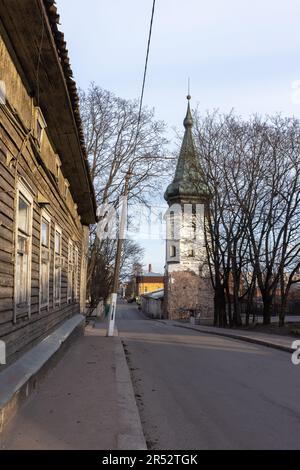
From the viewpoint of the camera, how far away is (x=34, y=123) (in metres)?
9.01

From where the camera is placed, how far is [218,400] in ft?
26.1

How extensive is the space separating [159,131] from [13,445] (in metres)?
32.9

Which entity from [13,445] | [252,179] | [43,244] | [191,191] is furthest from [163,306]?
[13,445]

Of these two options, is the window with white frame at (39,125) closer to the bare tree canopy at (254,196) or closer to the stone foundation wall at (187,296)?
the bare tree canopy at (254,196)

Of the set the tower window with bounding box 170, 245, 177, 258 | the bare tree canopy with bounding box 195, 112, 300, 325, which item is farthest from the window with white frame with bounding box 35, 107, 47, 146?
the tower window with bounding box 170, 245, 177, 258

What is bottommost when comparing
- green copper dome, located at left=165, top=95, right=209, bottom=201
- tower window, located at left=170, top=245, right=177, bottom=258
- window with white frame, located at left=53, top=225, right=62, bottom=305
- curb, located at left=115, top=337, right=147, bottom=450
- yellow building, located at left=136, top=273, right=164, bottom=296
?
yellow building, located at left=136, top=273, right=164, bottom=296

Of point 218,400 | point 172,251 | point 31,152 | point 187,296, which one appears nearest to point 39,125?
point 31,152

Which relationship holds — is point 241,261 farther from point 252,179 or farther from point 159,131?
point 159,131

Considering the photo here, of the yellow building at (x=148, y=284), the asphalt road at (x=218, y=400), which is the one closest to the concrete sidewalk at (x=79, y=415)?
the asphalt road at (x=218, y=400)

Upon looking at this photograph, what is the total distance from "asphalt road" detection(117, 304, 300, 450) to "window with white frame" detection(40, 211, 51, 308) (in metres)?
2.28

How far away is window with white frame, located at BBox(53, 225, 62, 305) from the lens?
12.9m

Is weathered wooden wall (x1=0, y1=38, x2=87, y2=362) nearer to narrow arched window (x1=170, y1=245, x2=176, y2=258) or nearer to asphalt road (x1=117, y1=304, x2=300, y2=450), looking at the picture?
asphalt road (x1=117, y1=304, x2=300, y2=450)

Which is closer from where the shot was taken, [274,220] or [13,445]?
[13,445]

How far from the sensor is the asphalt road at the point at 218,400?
585cm
